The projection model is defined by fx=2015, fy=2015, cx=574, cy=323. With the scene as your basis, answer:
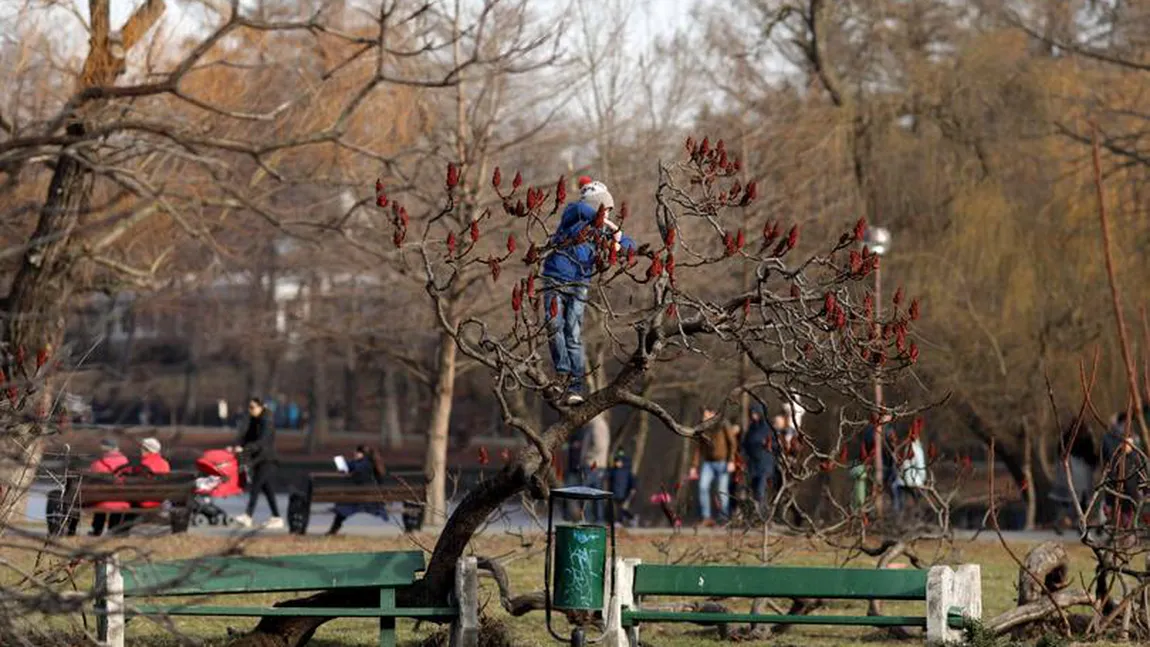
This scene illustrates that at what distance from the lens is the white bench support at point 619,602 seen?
38.3 ft

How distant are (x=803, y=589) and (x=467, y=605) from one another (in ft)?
6.32

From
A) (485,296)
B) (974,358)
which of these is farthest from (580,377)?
(974,358)

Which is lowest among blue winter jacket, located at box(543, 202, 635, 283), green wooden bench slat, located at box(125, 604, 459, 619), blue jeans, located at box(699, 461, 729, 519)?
green wooden bench slat, located at box(125, 604, 459, 619)

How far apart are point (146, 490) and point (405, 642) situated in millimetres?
10458

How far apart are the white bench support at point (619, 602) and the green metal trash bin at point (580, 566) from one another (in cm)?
17

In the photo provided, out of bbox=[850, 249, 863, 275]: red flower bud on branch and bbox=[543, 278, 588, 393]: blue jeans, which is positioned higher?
bbox=[850, 249, 863, 275]: red flower bud on branch

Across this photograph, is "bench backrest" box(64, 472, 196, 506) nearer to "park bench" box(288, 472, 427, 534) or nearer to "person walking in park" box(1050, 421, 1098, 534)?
"park bench" box(288, 472, 427, 534)

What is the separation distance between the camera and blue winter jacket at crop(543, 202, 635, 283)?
11.4 m

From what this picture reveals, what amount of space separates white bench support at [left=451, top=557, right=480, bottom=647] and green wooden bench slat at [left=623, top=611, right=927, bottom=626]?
0.88 m

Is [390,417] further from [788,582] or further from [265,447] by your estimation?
[788,582]

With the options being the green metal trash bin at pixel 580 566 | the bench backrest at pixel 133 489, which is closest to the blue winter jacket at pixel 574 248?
the green metal trash bin at pixel 580 566

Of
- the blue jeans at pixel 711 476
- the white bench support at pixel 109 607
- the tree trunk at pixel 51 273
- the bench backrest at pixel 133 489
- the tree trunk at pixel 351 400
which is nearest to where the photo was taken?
the white bench support at pixel 109 607

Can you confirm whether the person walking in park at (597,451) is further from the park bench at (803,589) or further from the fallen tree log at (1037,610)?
the park bench at (803,589)

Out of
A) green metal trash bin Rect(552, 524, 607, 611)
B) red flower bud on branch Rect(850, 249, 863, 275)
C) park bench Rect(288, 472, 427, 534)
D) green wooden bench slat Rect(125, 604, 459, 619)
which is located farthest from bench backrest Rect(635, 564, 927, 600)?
park bench Rect(288, 472, 427, 534)
